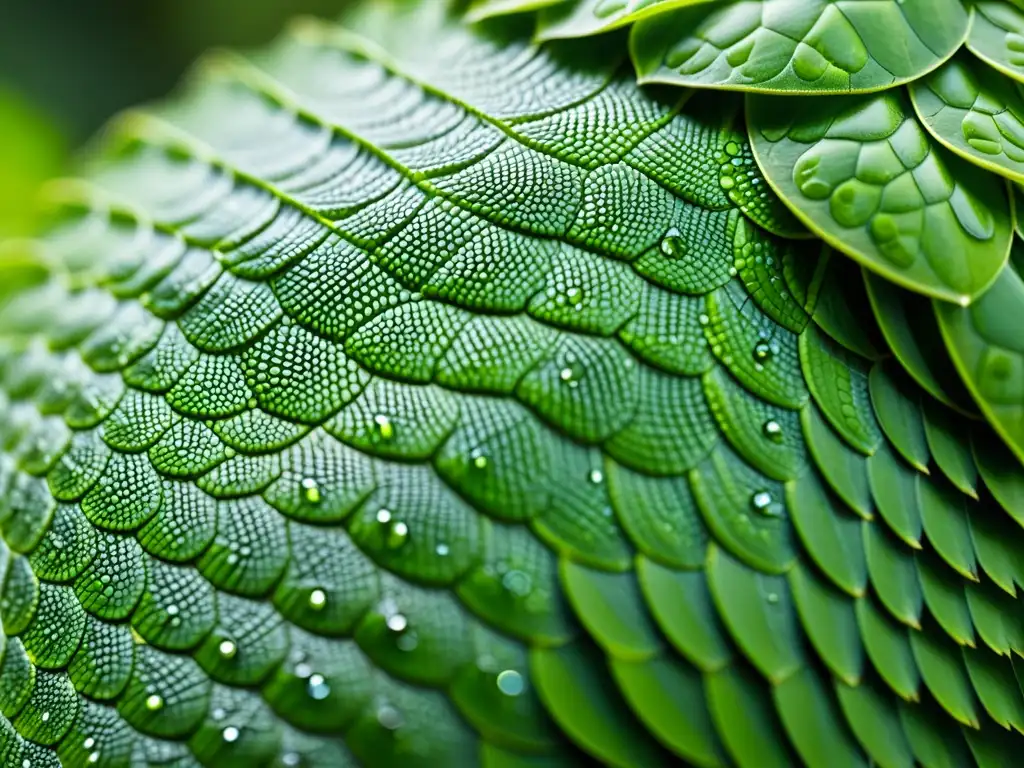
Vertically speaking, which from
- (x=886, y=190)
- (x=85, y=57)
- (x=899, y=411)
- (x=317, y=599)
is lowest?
(x=85, y=57)

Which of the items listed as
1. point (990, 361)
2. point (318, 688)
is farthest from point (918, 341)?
point (318, 688)

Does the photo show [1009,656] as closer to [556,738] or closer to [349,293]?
[556,738]

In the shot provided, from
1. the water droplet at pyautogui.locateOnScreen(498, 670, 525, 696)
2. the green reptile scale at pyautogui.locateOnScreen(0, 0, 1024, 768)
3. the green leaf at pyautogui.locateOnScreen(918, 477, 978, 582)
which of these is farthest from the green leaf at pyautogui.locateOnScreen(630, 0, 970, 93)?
the water droplet at pyautogui.locateOnScreen(498, 670, 525, 696)

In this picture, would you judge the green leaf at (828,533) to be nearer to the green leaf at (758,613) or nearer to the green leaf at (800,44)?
the green leaf at (758,613)

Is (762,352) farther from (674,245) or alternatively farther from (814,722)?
(814,722)

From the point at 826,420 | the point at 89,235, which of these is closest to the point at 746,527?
the point at 826,420

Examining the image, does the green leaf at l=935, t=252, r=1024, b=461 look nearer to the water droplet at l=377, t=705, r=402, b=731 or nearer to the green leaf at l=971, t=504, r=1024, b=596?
the green leaf at l=971, t=504, r=1024, b=596
